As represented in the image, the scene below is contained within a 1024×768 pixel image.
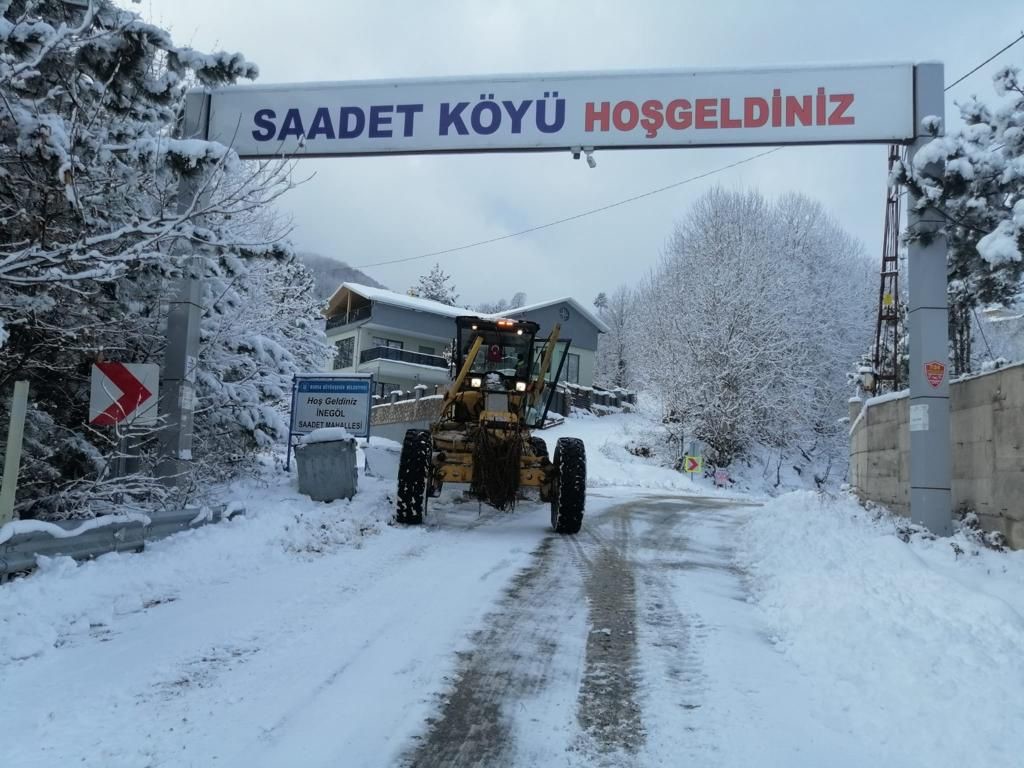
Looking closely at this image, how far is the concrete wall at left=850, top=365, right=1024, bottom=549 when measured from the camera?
702 cm

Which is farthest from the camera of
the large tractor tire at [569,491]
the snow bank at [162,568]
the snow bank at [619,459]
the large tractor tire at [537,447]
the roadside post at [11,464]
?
the snow bank at [619,459]

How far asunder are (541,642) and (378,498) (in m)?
6.84

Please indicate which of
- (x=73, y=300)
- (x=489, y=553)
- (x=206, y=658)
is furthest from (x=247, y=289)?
(x=206, y=658)

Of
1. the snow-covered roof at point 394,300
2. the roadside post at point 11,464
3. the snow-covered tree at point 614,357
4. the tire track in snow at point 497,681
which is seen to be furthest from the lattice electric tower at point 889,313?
the snow-covered tree at point 614,357

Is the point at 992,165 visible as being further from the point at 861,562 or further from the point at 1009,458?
the point at 861,562

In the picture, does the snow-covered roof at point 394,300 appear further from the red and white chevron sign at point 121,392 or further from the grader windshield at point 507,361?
the red and white chevron sign at point 121,392

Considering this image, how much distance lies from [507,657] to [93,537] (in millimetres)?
3793

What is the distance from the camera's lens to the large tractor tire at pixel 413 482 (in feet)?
33.0

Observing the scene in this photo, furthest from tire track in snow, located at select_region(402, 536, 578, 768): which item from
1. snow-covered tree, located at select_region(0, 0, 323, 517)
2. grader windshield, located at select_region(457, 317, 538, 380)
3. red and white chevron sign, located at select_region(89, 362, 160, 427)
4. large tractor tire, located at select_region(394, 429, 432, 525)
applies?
grader windshield, located at select_region(457, 317, 538, 380)

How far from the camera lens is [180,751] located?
131 inches

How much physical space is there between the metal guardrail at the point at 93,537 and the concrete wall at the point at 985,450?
7821mm

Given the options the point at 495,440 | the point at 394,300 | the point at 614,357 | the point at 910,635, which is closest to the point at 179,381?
the point at 495,440

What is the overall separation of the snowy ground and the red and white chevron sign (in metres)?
1.39

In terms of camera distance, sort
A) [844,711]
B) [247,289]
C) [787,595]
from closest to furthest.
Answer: [844,711]
[787,595]
[247,289]
